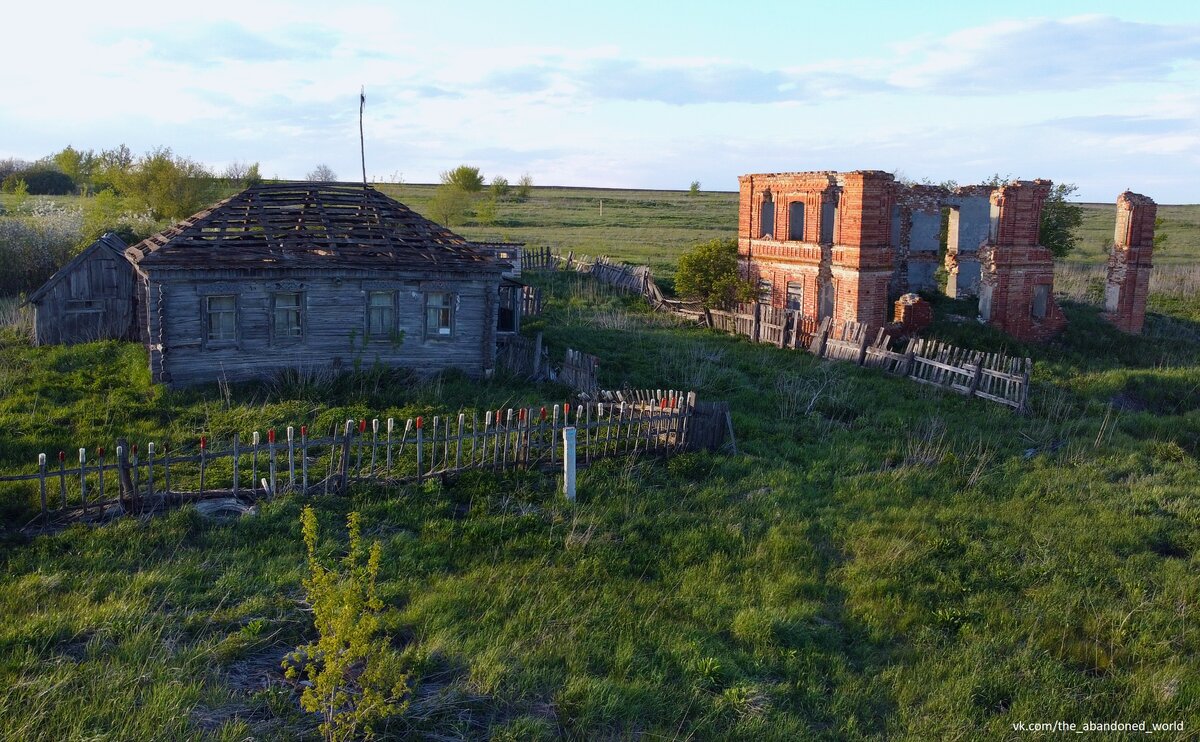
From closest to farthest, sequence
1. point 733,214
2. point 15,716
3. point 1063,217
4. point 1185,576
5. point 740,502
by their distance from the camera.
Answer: point 15,716 < point 1185,576 < point 740,502 < point 1063,217 < point 733,214

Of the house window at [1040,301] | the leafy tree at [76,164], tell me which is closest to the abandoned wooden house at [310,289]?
the house window at [1040,301]

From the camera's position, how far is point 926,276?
2947cm

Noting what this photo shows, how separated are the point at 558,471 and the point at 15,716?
7252 mm

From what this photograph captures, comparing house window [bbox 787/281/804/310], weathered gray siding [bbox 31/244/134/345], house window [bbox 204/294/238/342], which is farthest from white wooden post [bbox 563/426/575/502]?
house window [bbox 787/281/804/310]

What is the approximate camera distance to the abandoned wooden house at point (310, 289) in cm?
1664

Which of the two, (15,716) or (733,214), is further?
(733,214)

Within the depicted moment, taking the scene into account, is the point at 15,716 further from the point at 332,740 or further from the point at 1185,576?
the point at 1185,576

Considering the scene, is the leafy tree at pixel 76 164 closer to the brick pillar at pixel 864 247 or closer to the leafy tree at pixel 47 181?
the leafy tree at pixel 47 181

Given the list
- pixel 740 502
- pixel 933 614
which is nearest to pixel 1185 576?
pixel 933 614

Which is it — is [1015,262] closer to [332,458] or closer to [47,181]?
[332,458]

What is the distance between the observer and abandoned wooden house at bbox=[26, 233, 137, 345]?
19812mm

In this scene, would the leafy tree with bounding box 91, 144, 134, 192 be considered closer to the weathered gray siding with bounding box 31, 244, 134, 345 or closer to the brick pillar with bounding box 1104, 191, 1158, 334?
the weathered gray siding with bounding box 31, 244, 134, 345

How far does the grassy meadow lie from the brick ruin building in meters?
8.85

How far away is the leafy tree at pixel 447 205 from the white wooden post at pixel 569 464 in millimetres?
50836
